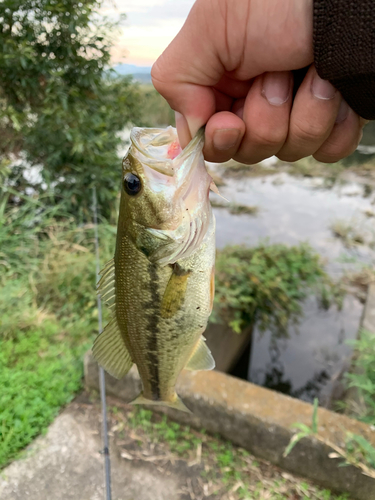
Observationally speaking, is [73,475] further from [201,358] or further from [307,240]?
[307,240]

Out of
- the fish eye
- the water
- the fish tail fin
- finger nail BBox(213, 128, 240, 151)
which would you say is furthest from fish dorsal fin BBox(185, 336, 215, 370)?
the water

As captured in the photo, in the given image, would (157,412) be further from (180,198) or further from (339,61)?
(339,61)

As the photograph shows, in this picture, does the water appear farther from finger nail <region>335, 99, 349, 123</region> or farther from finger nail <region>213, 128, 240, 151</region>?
finger nail <region>213, 128, 240, 151</region>

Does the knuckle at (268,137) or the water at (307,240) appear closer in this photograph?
the knuckle at (268,137)

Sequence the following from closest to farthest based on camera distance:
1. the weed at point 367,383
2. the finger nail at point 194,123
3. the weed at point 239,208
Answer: the finger nail at point 194,123
the weed at point 367,383
the weed at point 239,208

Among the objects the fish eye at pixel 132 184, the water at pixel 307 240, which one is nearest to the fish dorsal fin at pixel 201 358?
the fish eye at pixel 132 184

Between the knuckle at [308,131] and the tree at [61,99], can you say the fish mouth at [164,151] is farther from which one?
the tree at [61,99]

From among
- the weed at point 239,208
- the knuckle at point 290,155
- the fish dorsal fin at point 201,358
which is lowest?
the weed at point 239,208

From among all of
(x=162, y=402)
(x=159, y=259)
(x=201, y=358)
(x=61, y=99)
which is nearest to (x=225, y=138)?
(x=159, y=259)
